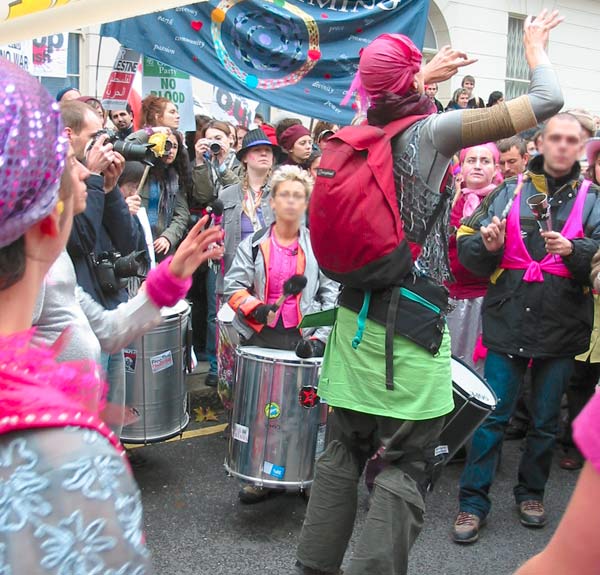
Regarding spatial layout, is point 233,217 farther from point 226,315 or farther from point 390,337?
point 390,337

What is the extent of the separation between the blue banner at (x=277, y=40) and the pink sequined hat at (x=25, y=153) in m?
4.39

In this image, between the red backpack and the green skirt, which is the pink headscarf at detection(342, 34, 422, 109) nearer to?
the red backpack

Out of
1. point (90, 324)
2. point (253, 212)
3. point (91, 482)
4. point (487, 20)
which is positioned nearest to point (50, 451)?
point (91, 482)

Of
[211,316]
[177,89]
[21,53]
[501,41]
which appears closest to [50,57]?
[21,53]

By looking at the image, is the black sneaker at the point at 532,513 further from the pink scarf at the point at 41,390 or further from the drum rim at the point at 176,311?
the pink scarf at the point at 41,390

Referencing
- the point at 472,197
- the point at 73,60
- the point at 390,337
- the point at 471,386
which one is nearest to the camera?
the point at 390,337

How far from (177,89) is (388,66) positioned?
15.3 feet

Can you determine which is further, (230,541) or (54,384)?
(230,541)

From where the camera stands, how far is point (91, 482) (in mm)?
892

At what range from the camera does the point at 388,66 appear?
8.72 ft

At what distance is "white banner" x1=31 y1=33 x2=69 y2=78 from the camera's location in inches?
273

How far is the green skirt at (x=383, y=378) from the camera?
268cm

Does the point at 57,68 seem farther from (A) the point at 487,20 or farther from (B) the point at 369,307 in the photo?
(A) the point at 487,20

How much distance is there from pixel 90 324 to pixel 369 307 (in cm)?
94
